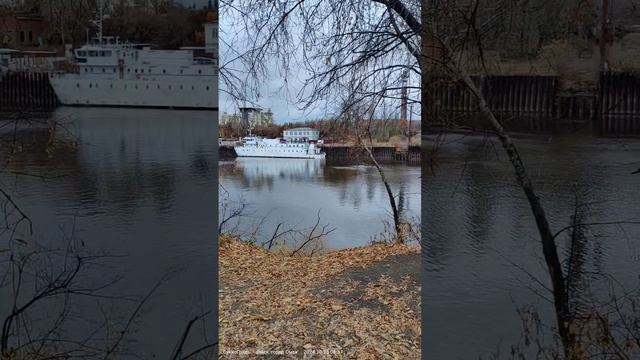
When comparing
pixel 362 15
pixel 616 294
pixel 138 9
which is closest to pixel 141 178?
pixel 138 9

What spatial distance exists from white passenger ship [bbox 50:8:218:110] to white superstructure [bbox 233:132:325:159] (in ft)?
1.28

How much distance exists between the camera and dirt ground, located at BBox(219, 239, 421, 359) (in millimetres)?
3883

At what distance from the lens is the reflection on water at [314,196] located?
13.1 feet

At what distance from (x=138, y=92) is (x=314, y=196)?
1268 millimetres

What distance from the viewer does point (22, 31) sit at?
3.83 m

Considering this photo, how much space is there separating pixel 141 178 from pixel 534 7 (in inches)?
99.1

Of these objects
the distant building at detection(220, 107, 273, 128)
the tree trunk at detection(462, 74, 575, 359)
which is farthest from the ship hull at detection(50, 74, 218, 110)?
the tree trunk at detection(462, 74, 575, 359)

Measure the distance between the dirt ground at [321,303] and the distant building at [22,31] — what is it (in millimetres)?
1691

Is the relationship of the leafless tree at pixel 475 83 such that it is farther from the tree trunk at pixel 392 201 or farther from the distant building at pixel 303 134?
the distant building at pixel 303 134

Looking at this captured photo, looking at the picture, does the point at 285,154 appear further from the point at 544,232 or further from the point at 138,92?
the point at 544,232

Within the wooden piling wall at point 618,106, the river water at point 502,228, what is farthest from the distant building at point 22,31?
the wooden piling wall at point 618,106

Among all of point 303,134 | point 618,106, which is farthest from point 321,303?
point 618,106

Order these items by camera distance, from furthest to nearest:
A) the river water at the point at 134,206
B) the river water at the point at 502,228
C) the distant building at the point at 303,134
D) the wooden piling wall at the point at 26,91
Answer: the distant building at the point at 303,134 → the wooden piling wall at the point at 26,91 → the river water at the point at 134,206 → the river water at the point at 502,228

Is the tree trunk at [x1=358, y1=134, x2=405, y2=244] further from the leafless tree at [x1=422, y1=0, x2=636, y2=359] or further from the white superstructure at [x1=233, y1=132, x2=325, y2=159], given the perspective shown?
the leafless tree at [x1=422, y1=0, x2=636, y2=359]
